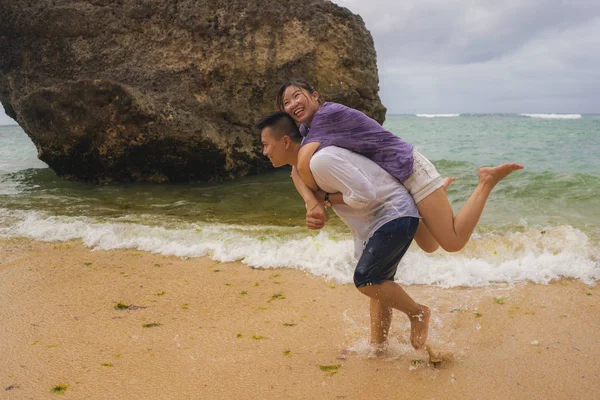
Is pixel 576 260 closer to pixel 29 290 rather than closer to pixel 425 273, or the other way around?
pixel 425 273

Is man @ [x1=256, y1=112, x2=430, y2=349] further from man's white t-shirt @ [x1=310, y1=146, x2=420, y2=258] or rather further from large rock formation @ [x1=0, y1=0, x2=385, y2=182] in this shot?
large rock formation @ [x1=0, y1=0, x2=385, y2=182]

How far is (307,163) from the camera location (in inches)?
108

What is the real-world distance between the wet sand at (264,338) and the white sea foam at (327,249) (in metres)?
0.22

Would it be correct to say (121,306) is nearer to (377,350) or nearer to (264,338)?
(264,338)

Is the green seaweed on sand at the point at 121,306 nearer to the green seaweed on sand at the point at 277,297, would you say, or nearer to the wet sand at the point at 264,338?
the wet sand at the point at 264,338

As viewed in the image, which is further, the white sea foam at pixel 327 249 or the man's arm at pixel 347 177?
the white sea foam at pixel 327 249

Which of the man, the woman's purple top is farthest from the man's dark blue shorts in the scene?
the woman's purple top

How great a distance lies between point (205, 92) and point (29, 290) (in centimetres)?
597

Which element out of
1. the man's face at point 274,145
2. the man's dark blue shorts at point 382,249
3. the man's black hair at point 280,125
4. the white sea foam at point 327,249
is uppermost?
the man's black hair at point 280,125

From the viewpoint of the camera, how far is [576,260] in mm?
4469

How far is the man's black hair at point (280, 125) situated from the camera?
9.64ft

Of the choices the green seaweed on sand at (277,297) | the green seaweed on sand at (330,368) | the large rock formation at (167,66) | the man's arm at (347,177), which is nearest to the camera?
the man's arm at (347,177)

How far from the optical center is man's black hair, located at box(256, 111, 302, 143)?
2.94 m

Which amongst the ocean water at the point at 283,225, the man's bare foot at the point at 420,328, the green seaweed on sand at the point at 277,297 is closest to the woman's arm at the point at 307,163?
the man's bare foot at the point at 420,328
